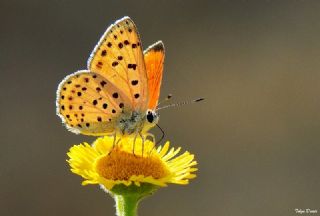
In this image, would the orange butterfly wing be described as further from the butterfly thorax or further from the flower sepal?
the flower sepal

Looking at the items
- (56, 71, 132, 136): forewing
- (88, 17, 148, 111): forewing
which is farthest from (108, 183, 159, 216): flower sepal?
(88, 17, 148, 111): forewing

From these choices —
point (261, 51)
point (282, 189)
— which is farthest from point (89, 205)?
point (261, 51)

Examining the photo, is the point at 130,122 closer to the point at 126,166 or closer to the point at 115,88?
the point at 115,88

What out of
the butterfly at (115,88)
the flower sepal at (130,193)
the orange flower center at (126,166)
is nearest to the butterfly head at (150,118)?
the butterfly at (115,88)

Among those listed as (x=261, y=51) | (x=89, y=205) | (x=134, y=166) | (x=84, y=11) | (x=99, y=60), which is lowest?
(x=134, y=166)

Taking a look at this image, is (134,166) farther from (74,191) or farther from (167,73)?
(167,73)

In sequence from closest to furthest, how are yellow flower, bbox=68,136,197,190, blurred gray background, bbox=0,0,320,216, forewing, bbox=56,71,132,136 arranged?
yellow flower, bbox=68,136,197,190
forewing, bbox=56,71,132,136
blurred gray background, bbox=0,0,320,216
